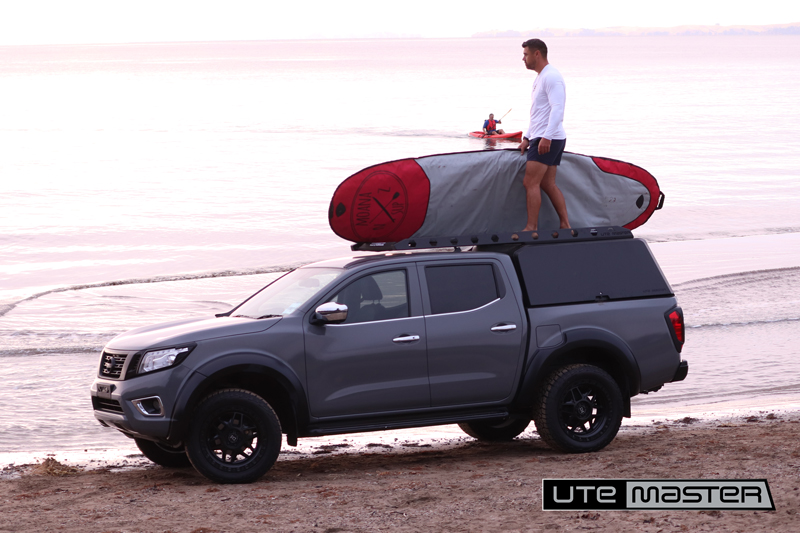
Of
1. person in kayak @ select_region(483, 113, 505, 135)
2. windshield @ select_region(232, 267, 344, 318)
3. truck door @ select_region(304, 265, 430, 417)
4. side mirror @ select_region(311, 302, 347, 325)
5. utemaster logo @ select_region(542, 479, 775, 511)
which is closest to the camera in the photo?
utemaster logo @ select_region(542, 479, 775, 511)

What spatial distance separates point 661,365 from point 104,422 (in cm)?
452

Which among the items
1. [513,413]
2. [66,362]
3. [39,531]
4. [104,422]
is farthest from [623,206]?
[66,362]

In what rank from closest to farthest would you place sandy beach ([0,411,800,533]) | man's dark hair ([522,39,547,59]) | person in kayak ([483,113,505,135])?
sandy beach ([0,411,800,533]) < man's dark hair ([522,39,547,59]) < person in kayak ([483,113,505,135])

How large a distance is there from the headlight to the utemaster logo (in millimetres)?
2703

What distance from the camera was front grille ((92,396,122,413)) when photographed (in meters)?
7.11

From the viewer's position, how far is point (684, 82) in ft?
454

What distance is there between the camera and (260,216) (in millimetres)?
32094

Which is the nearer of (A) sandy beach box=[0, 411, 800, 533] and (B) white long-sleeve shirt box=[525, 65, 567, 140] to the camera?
(A) sandy beach box=[0, 411, 800, 533]

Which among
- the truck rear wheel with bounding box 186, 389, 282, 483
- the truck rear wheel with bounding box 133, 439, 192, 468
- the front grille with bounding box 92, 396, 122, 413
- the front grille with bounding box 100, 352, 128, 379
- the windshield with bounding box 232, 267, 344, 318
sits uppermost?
the windshield with bounding box 232, 267, 344, 318

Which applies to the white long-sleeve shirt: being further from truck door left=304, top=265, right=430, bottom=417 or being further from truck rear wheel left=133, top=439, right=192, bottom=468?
truck rear wheel left=133, top=439, right=192, bottom=468

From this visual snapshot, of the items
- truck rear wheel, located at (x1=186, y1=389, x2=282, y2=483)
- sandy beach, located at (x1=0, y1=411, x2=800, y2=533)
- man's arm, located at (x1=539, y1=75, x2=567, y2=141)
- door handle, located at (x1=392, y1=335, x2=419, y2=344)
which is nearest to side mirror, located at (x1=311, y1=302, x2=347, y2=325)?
door handle, located at (x1=392, y1=335, x2=419, y2=344)

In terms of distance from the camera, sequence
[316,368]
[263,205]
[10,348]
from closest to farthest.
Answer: [316,368]
[10,348]
[263,205]

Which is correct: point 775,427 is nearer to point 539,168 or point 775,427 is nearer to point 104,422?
point 539,168

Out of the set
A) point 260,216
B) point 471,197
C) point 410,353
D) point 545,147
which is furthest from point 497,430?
point 260,216
